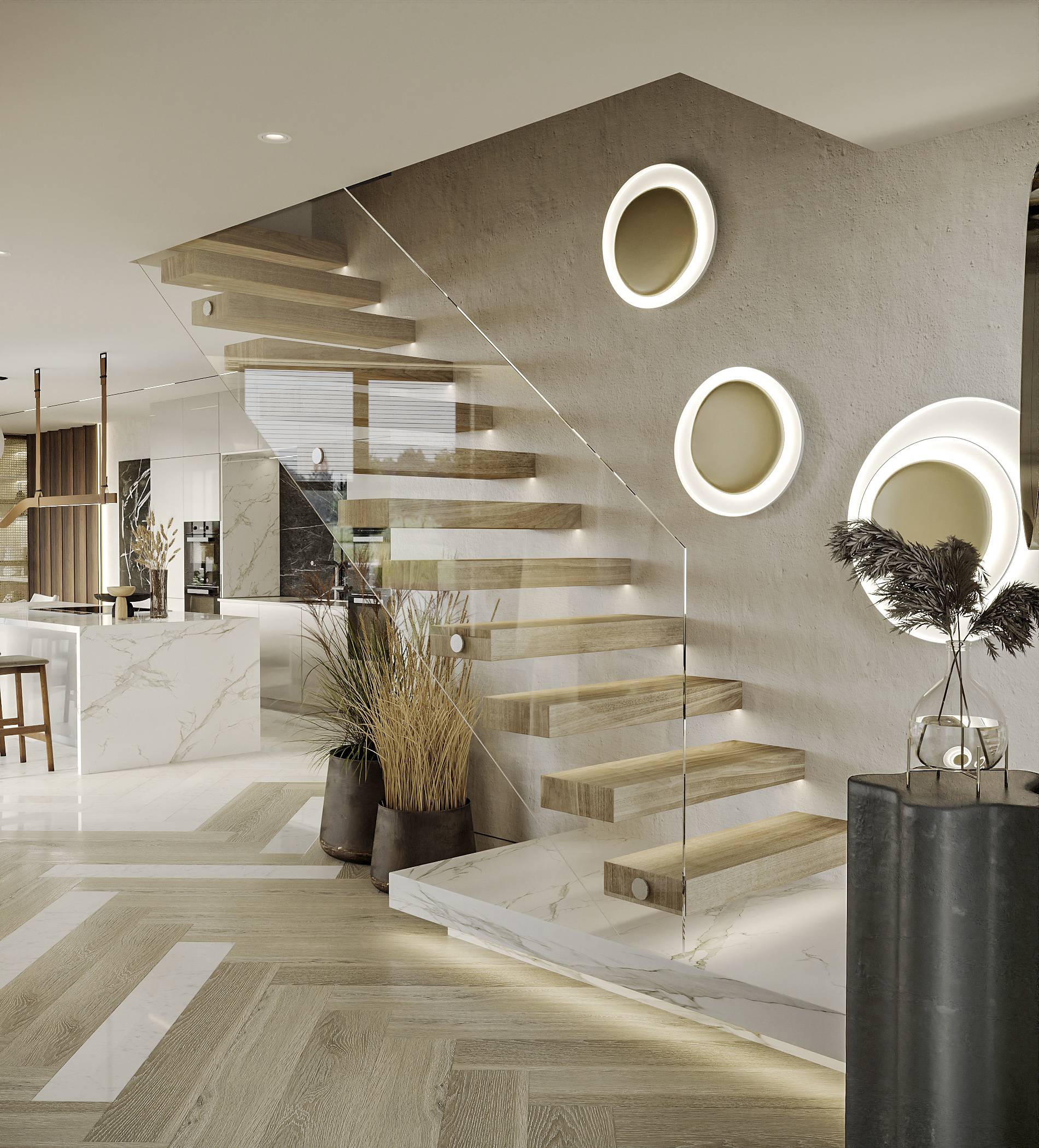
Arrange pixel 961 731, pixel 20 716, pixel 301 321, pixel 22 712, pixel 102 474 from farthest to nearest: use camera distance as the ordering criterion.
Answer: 1. pixel 102 474
2. pixel 22 712
3. pixel 20 716
4. pixel 301 321
5. pixel 961 731

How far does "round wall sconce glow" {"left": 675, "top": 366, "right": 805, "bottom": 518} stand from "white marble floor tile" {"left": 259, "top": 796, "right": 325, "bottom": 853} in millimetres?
2259

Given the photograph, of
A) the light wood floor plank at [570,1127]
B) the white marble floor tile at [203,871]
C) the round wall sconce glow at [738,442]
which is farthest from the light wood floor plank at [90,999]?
the round wall sconce glow at [738,442]

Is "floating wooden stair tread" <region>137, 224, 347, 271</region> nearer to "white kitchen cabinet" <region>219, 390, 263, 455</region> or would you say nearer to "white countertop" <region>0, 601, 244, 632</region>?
"white countertop" <region>0, 601, 244, 632</region>

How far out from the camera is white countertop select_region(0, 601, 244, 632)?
21.2ft

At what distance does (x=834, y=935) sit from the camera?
3064mm

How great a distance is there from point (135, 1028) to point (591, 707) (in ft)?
5.05

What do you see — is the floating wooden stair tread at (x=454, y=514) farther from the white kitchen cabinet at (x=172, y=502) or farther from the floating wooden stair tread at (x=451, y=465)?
the white kitchen cabinet at (x=172, y=502)

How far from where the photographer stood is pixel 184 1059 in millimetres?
2844

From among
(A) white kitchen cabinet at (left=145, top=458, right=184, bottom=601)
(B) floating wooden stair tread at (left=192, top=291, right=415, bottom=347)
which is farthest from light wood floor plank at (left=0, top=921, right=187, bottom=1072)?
(A) white kitchen cabinet at (left=145, top=458, right=184, bottom=601)

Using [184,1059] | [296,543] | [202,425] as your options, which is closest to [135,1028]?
[184,1059]

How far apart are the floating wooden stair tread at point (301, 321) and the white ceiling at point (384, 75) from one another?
338mm

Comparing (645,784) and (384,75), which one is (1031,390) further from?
(384,75)

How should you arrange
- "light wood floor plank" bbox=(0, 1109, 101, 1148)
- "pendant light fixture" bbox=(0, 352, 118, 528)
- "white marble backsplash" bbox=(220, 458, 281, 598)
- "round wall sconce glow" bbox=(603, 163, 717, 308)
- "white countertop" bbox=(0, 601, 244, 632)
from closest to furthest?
"light wood floor plank" bbox=(0, 1109, 101, 1148)
"round wall sconce glow" bbox=(603, 163, 717, 308)
"white countertop" bbox=(0, 601, 244, 632)
"pendant light fixture" bbox=(0, 352, 118, 528)
"white marble backsplash" bbox=(220, 458, 281, 598)

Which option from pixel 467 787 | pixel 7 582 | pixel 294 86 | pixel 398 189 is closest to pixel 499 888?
pixel 467 787
